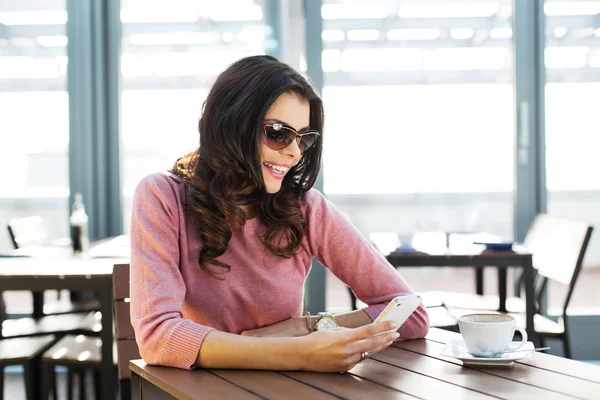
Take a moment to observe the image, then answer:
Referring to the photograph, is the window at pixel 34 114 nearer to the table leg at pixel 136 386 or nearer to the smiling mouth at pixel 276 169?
the smiling mouth at pixel 276 169

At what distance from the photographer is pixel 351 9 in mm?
4156

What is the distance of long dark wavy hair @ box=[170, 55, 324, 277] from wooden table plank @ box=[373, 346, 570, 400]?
40 cm

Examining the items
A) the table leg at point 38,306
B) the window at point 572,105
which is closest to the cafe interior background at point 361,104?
the window at point 572,105

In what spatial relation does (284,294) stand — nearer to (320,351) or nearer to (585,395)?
(320,351)

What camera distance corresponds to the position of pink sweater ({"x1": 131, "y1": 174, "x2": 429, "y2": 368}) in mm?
1316

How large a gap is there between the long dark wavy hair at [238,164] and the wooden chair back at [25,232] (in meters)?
2.11

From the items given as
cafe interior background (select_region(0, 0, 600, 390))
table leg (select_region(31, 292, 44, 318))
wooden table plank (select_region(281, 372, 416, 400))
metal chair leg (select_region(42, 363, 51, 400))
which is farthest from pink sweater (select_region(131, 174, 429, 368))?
cafe interior background (select_region(0, 0, 600, 390))

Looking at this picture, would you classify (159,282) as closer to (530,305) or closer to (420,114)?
(530,305)

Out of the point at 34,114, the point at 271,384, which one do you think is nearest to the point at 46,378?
the point at 271,384

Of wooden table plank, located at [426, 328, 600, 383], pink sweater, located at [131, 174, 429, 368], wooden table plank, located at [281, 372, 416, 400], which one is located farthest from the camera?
pink sweater, located at [131, 174, 429, 368]

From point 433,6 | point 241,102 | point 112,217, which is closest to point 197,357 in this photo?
point 241,102

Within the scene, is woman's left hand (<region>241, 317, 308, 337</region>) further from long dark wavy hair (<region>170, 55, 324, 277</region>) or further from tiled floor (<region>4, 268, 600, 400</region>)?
tiled floor (<region>4, 268, 600, 400</region>)

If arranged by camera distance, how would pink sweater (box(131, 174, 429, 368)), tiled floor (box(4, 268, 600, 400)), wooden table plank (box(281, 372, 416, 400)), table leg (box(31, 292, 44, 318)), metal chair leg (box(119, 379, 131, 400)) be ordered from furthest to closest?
tiled floor (box(4, 268, 600, 400)) < table leg (box(31, 292, 44, 318)) < metal chair leg (box(119, 379, 131, 400)) < pink sweater (box(131, 174, 429, 368)) < wooden table plank (box(281, 372, 416, 400))

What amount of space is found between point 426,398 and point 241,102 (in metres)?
0.74
